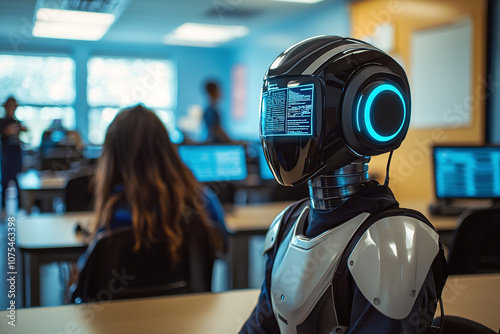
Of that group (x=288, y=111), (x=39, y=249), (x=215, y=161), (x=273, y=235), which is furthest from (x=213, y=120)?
(x=288, y=111)

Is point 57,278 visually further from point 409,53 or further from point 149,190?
point 409,53

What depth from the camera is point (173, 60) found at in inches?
422

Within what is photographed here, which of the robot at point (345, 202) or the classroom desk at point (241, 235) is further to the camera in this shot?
the classroom desk at point (241, 235)

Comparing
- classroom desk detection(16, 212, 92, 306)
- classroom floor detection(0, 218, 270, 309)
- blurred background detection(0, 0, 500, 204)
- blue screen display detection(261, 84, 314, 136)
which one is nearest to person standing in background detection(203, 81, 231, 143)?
blurred background detection(0, 0, 500, 204)

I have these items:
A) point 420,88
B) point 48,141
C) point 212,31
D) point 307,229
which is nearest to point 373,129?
point 307,229

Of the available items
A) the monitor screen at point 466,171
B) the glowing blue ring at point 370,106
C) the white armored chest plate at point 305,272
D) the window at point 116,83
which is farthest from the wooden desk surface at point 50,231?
the window at point 116,83

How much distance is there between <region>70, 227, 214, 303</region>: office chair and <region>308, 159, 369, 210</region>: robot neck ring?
3.08ft

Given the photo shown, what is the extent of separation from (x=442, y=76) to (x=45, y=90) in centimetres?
782

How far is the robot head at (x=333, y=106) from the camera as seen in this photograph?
741 millimetres

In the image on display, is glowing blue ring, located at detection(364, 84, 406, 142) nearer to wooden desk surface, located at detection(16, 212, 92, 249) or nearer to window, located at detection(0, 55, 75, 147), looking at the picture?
wooden desk surface, located at detection(16, 212, 92, 249)

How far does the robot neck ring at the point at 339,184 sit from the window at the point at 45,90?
951 centimetres

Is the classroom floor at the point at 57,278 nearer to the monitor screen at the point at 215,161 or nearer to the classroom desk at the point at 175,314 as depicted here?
the monitor screen at the point at 215,161

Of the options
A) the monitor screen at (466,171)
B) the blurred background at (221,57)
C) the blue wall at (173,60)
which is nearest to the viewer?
the monitor screen at (466,171)

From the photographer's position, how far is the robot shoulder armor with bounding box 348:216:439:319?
66 cm
